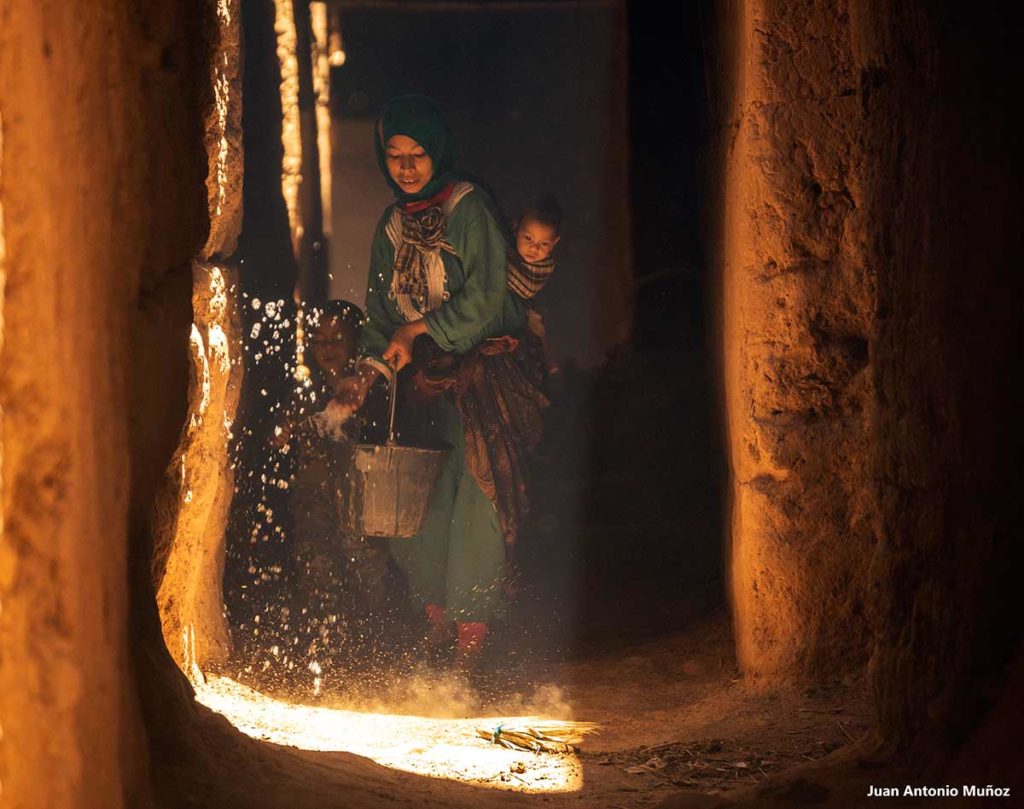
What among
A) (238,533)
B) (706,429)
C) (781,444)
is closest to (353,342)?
(238,533)

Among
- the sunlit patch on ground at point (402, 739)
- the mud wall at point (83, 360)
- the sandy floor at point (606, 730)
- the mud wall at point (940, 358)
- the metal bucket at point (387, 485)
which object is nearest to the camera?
the mud wall at point (83, 360)

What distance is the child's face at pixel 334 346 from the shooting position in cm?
591

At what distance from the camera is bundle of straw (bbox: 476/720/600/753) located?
4035 mm

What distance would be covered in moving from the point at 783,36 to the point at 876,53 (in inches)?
55.5

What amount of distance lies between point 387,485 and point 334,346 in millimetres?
1058

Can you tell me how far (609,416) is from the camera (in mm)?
6617

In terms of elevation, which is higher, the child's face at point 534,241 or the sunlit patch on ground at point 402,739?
the child's face at point 534,241

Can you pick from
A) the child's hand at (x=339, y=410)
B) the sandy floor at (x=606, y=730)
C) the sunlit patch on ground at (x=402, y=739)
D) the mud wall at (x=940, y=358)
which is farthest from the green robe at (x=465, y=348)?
the mud wall at (x=940, y=358)

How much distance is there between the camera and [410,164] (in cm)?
568

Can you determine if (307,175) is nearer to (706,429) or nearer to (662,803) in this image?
(706,429)

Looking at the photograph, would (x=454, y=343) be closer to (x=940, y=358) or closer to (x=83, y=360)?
(x=940, y=358)

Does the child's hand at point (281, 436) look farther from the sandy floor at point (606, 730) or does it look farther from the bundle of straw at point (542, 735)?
the bundle of straw at point (542, 735)

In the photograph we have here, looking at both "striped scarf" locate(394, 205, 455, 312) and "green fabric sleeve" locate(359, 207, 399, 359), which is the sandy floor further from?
"striped scarf" locate(394, 205, 455, 312)

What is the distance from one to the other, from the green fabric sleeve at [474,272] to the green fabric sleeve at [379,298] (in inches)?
9.8
